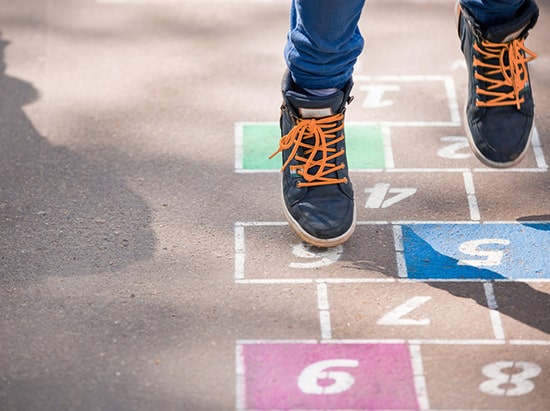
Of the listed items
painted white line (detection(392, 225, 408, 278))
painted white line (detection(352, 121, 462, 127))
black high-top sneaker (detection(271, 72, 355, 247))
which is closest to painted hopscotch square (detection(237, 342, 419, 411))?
painted white line (detection(392, 225, 408, 278))

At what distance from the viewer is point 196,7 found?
5836 millimetres

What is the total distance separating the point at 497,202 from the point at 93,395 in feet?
6.28

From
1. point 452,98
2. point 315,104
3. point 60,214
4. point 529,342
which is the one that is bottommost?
point 529,342

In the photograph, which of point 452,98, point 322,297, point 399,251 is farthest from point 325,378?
point 452,98

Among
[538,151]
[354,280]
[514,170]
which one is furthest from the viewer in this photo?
[538,151]

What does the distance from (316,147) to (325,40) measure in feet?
1.70

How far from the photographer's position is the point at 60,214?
420 cm

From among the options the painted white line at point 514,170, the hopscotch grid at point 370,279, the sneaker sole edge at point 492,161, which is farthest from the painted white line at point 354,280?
the painted white line at point 514,170

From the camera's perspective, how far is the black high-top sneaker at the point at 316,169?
3.89m

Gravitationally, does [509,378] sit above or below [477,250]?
below

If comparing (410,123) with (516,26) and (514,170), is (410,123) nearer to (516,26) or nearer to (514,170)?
(514,170)

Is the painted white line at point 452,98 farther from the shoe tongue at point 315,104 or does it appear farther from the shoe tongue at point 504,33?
the shoe tongue at point 315,104

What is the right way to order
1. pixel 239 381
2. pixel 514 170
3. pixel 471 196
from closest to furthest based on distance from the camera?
1. pixel 239 381
2. pixel 471 196
3. pixel 514 170

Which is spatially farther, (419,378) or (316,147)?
(316,147)
